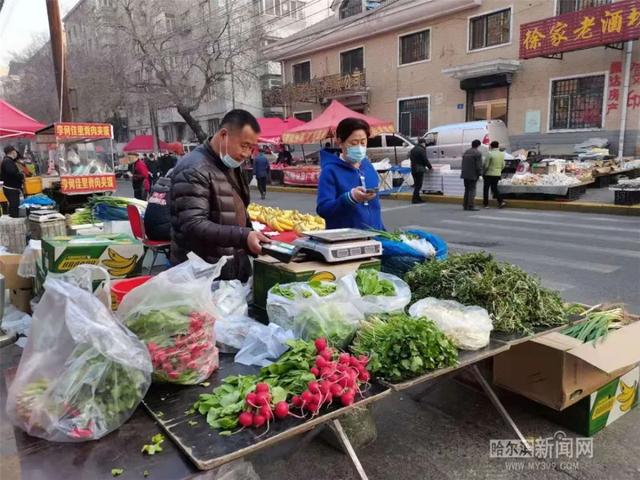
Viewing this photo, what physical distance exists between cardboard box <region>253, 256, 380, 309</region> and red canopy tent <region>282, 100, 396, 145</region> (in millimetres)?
13904

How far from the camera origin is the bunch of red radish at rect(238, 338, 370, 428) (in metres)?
1.58

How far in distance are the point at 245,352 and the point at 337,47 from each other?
91.2 feet

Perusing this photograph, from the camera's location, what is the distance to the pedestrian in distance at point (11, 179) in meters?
11.3

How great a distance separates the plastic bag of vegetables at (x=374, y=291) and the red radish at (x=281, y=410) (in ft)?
2.39

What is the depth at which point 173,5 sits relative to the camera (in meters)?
28.2

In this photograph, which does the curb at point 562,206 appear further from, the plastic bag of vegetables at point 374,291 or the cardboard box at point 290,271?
the plastic bag of vegetables at point 374,291

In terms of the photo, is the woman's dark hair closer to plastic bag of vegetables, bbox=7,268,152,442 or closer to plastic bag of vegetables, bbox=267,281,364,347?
plastic bag of vegetables, bbox=267,281,364,347

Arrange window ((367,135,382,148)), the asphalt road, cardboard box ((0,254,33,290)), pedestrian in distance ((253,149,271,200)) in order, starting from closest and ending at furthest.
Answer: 1. cardboard box ((0,254,33,290))
2. the asphalt road
3. pedestrian in distance ((253,149,271,200))
4. window ((367,135,382,148))

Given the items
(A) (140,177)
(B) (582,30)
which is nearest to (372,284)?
(A) (140,177)

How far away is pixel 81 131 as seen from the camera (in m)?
8.38

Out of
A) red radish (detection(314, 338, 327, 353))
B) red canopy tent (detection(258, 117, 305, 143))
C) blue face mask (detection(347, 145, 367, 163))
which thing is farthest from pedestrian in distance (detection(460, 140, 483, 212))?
red canopy tent (detection(258, 117, 305, 143))

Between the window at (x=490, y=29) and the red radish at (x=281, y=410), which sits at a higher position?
the window at (x=490, y=29)

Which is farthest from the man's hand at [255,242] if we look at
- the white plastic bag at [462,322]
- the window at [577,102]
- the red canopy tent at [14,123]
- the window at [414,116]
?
the window at [414,116]

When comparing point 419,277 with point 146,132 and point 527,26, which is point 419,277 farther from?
point 146,132
